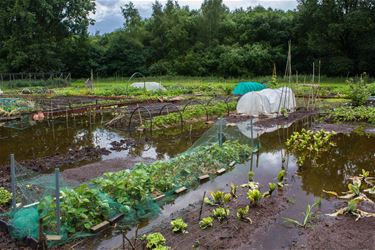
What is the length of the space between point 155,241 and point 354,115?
13545mm

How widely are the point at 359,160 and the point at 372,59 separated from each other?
28.8 meters

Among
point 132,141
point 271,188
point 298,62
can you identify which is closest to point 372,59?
point 298,62

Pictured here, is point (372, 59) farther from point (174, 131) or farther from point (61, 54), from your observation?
point (61, 54)

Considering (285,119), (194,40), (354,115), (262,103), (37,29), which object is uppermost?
(37,29)

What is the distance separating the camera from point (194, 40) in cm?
4575

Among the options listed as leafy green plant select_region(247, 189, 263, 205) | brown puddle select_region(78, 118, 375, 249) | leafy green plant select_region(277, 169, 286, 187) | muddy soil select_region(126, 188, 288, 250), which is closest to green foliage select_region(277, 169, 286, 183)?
leafy green plant select_region(277, 169, 286, 187)

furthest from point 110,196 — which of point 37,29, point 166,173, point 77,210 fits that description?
point 37,29

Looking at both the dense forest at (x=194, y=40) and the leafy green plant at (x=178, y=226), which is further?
the dense forest at (x=194, y=40)

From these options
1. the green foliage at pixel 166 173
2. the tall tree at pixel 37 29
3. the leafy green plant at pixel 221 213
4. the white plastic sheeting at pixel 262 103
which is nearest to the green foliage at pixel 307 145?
the green foliage at pixel 166 173

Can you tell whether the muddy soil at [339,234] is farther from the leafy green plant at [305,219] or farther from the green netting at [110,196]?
the green netting at [110,196]

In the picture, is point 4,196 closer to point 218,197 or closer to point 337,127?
point 218,197

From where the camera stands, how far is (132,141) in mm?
12148

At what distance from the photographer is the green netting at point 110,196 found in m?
5.38

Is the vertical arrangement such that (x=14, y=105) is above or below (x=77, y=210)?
above
